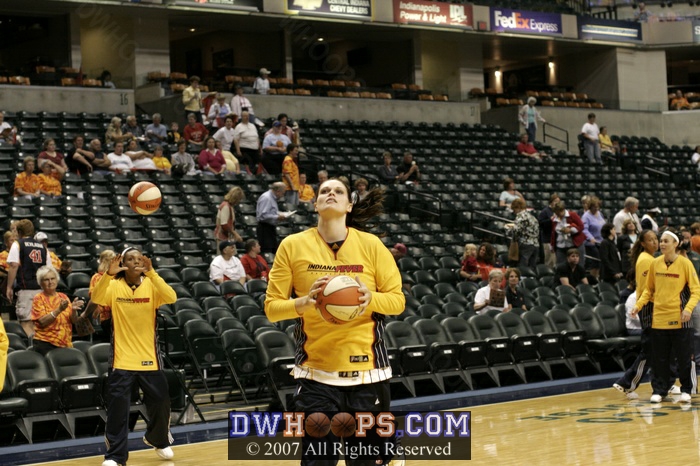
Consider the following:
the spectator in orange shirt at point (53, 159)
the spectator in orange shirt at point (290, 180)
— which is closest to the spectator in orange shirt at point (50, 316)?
the spectator in orange shirt at point (53, 159)

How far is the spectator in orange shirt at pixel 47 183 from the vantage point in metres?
15.3

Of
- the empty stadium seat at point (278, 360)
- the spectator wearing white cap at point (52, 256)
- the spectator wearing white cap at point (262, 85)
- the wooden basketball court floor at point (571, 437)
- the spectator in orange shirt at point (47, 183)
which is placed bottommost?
the wooden basketball court floor at point (571, 437)

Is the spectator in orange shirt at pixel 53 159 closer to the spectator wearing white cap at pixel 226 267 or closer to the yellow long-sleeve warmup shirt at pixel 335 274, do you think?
the spectator wearing white cap at pixel 226 267

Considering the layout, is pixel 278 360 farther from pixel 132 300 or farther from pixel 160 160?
pixel 160 160

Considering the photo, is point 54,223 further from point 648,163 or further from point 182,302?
point 648,163

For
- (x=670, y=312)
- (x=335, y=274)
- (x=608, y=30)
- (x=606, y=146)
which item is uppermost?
(x=608, y=30)

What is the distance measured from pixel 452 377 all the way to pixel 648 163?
16.0 meters

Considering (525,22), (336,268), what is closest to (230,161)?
(525,22)

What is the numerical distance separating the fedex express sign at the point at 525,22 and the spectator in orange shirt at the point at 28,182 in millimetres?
16104

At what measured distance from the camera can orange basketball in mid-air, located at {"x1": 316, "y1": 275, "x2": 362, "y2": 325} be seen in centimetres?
485

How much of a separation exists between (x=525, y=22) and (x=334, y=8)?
A: 6.30 m

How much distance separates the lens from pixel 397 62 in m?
30.0

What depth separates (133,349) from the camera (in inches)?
316

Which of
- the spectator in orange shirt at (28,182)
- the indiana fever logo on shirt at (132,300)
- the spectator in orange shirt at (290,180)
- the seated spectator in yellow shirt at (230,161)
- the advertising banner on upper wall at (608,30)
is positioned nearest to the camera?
the indiana fever logo on shirt at (132,300)
